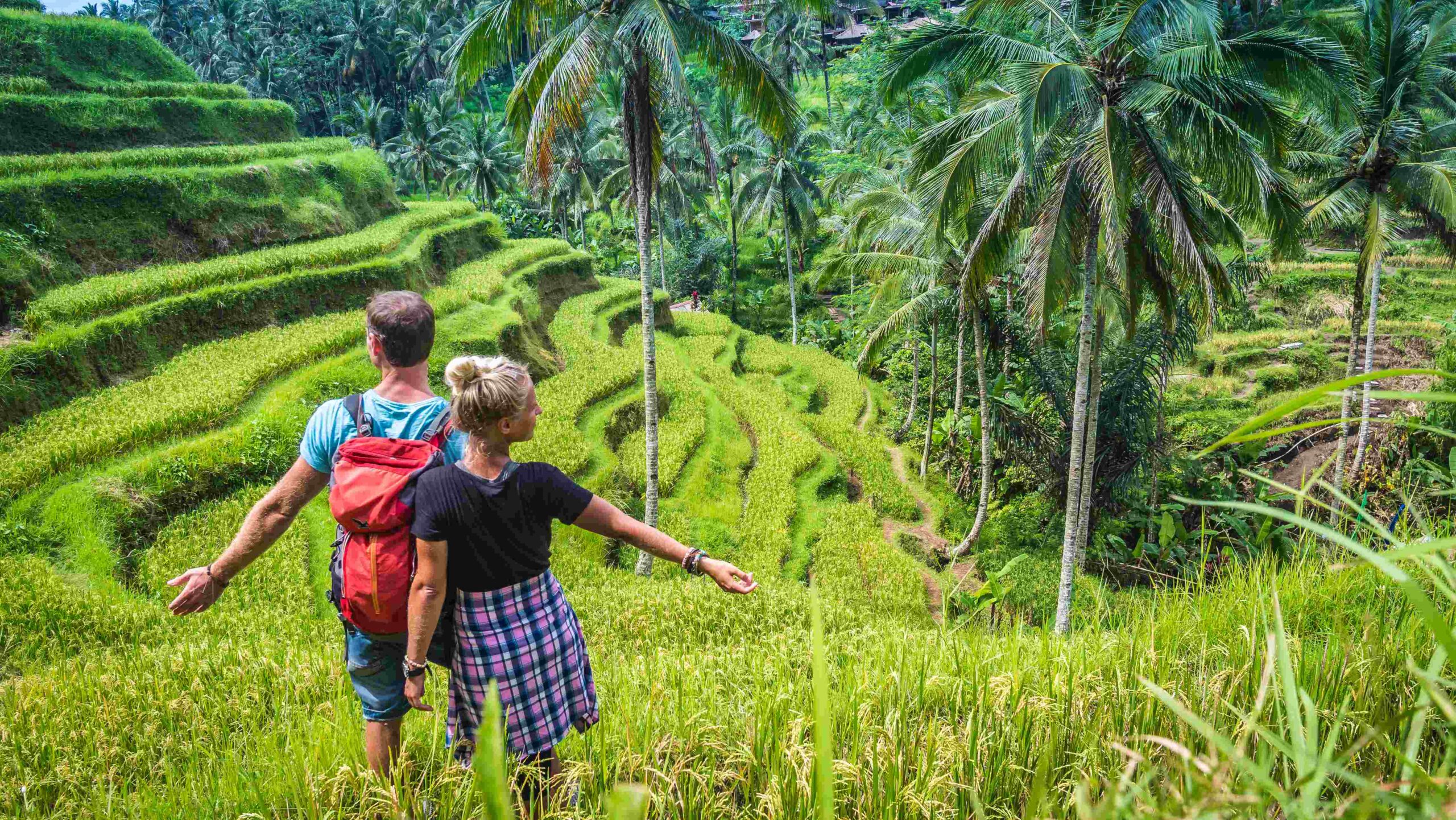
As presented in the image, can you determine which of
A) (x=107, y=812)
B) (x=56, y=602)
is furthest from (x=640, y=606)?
(x=107, y=812)

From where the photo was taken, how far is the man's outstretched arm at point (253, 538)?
97.3 inches

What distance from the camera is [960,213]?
35.0 ft

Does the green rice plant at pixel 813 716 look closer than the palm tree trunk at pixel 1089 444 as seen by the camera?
Yes

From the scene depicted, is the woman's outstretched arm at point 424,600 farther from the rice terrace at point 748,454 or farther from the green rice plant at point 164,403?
the green rice plant at point 164,403

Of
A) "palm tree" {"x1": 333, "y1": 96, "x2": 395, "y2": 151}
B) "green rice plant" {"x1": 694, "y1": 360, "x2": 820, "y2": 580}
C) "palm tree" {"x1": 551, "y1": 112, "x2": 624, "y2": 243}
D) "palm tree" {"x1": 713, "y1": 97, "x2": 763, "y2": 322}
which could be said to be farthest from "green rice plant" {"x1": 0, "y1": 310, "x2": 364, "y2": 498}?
"palm tree" {"x1": 333, "y1": 96, "x2": 395, "y2": 151}

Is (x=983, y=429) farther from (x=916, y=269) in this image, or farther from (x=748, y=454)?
(x=748, y=454)

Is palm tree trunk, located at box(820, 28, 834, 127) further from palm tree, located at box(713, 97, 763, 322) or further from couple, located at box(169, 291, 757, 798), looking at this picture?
couple, located at box(169, 291, 757, 798)

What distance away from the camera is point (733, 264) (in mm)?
34375

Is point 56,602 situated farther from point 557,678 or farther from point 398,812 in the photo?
point 398,812

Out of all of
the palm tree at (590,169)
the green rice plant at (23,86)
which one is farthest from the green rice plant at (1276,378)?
the green rice plant at (23,86)

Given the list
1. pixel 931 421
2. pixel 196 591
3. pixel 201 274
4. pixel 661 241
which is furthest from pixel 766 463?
pixel 661 241

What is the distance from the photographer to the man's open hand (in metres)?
2.45

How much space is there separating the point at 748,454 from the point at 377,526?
1366cm

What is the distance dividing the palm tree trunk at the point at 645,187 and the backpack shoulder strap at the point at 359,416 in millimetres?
6986
